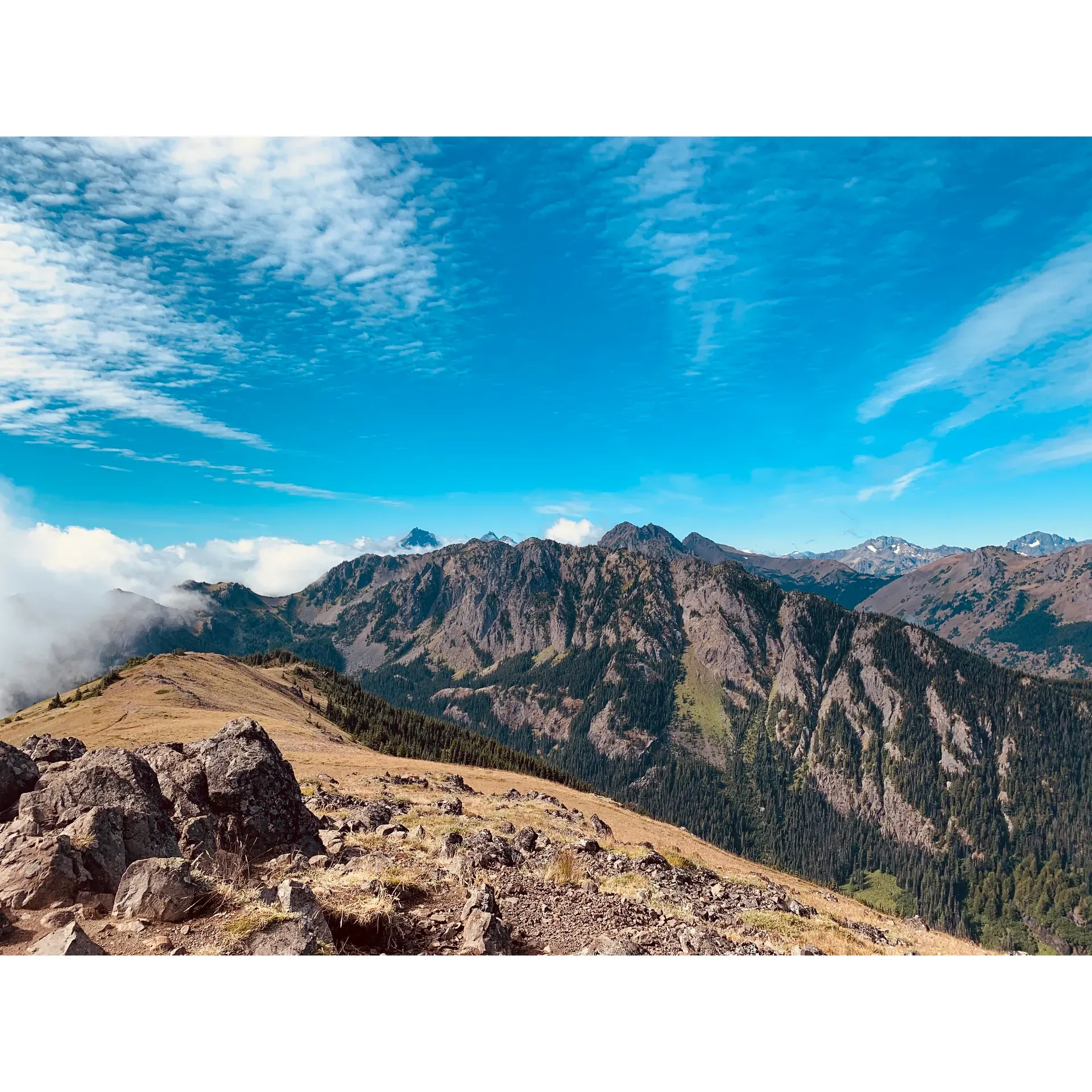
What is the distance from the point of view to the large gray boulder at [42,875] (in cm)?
1009

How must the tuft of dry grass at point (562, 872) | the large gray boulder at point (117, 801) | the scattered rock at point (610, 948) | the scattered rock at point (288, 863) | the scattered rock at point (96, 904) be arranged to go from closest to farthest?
the scattered rock at point (96, 904) < the scattered rock at point (610, 948) < the large gray boulder at point (117, 801) < the scattered rock at point (288, 863) < the tuft of dry grass at point (562, 872)

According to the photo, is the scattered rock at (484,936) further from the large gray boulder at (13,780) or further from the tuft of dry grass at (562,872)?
the large gray boulder at (13,780)

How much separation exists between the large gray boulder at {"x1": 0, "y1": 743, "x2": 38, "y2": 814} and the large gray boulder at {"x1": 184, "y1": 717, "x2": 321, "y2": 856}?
13.1 feet

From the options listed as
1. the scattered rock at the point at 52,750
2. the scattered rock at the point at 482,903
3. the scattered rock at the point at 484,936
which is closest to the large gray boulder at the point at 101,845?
the scattered rock at the point at 482,903

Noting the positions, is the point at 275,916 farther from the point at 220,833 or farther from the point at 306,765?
the point at 306,765

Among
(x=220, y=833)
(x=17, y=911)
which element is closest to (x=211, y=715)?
(x=220, y=833)

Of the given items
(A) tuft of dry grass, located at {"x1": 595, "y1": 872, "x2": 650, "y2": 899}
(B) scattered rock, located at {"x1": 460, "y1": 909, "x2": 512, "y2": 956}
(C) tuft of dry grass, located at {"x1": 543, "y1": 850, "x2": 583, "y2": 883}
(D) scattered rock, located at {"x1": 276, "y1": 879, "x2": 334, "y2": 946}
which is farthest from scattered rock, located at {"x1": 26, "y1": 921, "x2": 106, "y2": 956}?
(A) tuft of dry grass, located at {"x1": 595, "y1": 872, "x2": 650, "y2": 899}

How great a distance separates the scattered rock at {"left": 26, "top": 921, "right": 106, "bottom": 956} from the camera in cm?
859

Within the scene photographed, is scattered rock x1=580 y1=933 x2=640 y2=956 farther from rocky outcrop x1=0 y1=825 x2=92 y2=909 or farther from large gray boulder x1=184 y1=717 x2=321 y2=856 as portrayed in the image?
rocky outcrop x1=0 y1=825 x2=92 y2=909

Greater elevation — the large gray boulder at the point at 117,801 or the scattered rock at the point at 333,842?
the large gray boulder at the point at 117,801

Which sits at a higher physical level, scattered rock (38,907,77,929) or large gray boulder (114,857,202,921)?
large gray boulder (114,857,202,921)

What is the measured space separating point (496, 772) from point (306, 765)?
162 ft

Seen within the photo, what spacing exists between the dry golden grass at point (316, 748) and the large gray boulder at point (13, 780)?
31.0ft

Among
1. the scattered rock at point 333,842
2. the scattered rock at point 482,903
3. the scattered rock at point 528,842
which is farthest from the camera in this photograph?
the scattered rock at point 528,842
